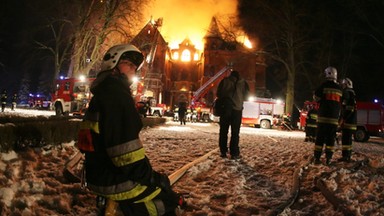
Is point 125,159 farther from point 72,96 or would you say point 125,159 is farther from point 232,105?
point 72,96

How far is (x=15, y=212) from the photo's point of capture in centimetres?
363

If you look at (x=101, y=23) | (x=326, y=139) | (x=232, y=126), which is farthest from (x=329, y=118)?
(x=101, y=23)

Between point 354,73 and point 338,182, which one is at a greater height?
point 354,73

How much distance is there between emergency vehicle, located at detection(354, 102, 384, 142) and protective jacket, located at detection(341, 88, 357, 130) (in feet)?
40.7

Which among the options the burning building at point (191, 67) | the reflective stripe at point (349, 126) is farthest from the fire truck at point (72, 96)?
the burning building at point (191, 67)

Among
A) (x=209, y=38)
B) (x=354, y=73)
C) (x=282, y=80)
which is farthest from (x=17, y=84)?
(x=354, y=73)

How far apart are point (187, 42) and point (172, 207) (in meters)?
57.5

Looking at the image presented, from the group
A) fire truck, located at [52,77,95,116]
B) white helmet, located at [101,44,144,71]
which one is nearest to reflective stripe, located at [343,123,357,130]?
white helmet, located at [101,44,144,71]

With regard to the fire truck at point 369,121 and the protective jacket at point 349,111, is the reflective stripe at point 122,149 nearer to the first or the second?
the protective jacket at point 349,111

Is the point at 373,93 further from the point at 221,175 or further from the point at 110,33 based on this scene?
the point at 221,175

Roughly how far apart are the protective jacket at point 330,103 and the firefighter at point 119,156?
18.6 ft

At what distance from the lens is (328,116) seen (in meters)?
7.16

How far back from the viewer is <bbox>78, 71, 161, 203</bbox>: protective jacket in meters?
2.18

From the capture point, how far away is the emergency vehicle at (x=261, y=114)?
27703 mm
